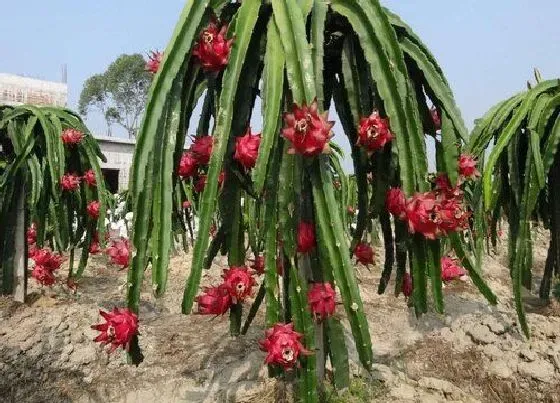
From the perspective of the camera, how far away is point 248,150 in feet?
5.54

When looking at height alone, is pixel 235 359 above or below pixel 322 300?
below

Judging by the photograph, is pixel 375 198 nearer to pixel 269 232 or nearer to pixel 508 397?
pixel 269 232

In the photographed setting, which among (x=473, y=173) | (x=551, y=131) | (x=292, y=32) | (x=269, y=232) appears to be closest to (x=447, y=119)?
(x=473, y=173)

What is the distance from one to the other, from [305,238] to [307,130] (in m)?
0.39

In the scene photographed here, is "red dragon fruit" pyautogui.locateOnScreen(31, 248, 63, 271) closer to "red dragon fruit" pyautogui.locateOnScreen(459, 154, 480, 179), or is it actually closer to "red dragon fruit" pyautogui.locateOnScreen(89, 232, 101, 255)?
"red dragon fruit" pyautogui.locateOnScreen(89, 232, 101, 255)

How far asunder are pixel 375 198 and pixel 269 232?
0.48 m

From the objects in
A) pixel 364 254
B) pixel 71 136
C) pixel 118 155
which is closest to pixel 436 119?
pixel 364 254

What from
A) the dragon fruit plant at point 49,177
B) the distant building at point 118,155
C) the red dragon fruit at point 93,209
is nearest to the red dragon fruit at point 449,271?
the dragon fruit plant at point 49,177

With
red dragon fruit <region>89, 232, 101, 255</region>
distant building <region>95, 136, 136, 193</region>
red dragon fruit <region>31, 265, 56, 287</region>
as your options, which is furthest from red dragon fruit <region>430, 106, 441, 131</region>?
distant building <region>95, 136, 136, 193</region>

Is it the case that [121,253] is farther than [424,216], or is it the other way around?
[121,253]

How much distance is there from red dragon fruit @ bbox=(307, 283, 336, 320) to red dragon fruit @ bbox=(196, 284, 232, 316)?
26cm

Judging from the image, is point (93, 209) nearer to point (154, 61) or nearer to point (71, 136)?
point (71, 136)

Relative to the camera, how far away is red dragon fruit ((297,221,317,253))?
5.82 ft

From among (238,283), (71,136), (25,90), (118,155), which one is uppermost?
(25,90)
